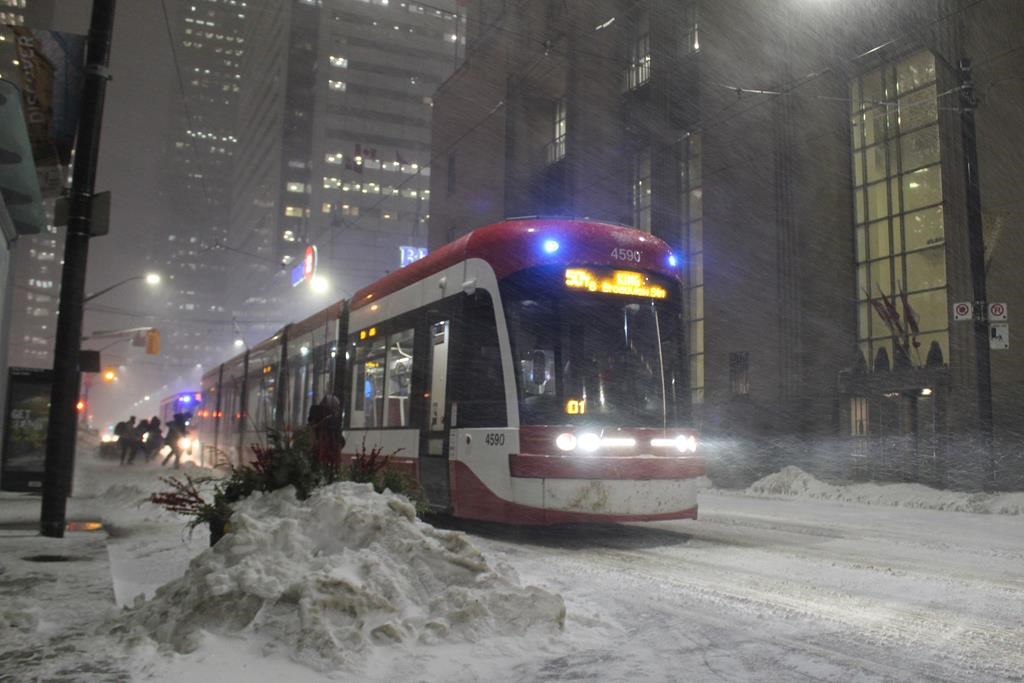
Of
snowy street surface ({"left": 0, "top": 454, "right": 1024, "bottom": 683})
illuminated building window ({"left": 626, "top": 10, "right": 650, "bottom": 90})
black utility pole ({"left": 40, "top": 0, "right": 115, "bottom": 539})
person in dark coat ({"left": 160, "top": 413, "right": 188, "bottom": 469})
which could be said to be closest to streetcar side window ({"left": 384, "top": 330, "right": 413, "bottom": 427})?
snowy street surface ({"left": 0, "top": 454, "right": 1024, "bottom": 683})

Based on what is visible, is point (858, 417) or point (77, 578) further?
point (858, 417)

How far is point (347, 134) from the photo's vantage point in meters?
112

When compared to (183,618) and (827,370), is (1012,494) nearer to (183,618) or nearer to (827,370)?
(827,370)

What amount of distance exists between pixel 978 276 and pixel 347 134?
345 ft

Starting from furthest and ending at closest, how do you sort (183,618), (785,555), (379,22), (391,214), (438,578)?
(379,22)
(391,214)
(785,555)
(438,578)
(183,618)

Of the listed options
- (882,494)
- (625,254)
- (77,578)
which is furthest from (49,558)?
(882,494)

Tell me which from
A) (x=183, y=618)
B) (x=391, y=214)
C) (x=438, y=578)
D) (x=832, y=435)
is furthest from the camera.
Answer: (x=391, y=214)

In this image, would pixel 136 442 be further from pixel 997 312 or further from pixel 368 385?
pixel 997 312

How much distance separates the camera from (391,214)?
10856cm

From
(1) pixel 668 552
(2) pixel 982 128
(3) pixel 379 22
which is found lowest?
(1) pixel 668 552

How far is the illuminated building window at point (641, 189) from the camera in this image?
2903cm

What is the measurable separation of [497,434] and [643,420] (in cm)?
166

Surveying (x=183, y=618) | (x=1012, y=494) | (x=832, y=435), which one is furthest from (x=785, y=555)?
(x=832, y=435)

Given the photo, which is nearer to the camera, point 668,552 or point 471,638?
point 471,638
